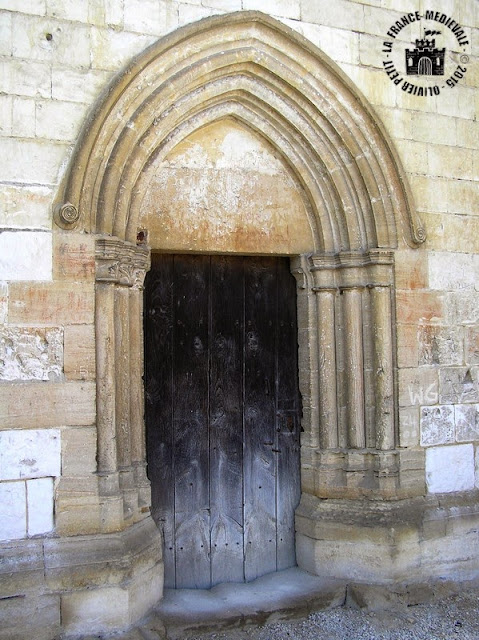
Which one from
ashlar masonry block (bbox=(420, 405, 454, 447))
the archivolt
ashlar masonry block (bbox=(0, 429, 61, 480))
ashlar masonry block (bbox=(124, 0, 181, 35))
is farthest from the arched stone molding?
ashlar masonry block (bbox=(0, 429, 61, 480))

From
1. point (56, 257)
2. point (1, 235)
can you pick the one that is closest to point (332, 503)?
point (56, 257)

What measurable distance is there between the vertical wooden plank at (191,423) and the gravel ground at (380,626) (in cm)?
69

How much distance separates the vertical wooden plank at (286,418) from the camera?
182 inches

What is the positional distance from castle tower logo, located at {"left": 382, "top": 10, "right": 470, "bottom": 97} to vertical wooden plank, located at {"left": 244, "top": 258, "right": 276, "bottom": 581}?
1.58 meters

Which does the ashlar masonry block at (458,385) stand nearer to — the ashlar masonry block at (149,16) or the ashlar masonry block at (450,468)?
the ashlar masonry block at (450,468)

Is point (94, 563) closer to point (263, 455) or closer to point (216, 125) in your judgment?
point (263, 455)

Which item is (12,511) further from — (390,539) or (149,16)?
(149,16)

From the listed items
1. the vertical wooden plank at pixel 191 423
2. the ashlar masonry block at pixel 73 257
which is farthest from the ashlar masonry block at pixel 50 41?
the vertical wooden plank at pixel 191 423

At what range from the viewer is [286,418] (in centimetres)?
465

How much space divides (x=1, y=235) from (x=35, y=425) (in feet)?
3.36

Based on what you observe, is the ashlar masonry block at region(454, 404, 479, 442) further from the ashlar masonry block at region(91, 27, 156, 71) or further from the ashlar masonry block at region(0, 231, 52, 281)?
the ashlar masonry block at region(91, 27, 156, 71)

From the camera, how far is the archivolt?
3.82 metres

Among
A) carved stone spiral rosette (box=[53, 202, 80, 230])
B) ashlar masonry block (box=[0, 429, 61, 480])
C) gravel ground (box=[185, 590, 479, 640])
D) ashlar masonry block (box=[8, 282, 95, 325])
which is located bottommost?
gravel ground (box=[185, 590, 479, 640])

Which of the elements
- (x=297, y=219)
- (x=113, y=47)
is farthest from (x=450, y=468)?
(x=113, y=47)
